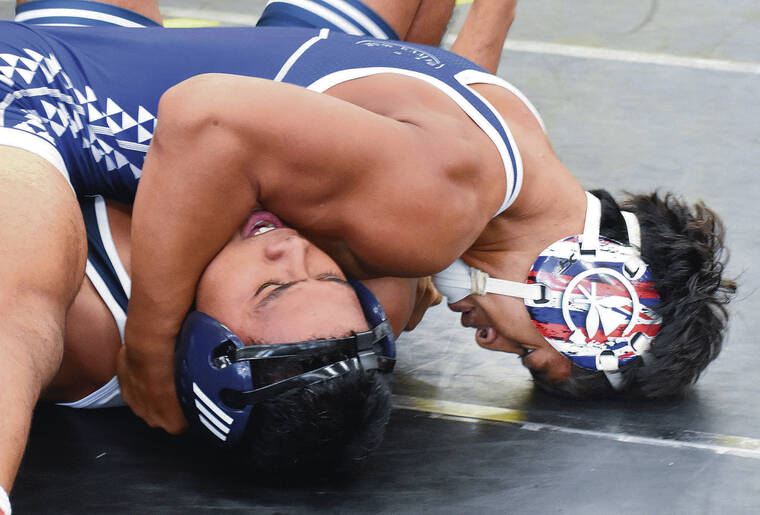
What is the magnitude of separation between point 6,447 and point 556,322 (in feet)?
4.25

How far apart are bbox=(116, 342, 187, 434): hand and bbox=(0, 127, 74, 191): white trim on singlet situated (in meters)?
0.39

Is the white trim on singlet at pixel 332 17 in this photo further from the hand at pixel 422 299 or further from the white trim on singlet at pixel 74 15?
the hand at pixel 422 299

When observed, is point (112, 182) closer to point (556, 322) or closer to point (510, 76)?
point (556, 322)

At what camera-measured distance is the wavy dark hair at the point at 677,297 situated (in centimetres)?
235

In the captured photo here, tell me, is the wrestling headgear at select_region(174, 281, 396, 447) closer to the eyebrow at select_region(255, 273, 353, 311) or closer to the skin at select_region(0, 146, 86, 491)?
Result: the eyebrow at select_region(255, 273, 353, 311)

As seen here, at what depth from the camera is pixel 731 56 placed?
4.36 meters

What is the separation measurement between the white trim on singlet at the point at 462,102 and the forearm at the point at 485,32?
65cm

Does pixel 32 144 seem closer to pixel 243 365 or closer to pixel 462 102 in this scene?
pixel 243 365

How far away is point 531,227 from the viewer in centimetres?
237

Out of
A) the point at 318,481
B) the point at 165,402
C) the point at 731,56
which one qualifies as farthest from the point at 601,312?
the point at 731,56

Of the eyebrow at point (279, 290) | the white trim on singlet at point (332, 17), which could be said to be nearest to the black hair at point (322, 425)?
the eyebrow at point (279, 290)

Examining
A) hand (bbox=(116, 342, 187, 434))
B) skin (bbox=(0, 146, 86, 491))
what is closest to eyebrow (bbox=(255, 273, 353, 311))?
hand (bbox=(116, 342, 187, 434))

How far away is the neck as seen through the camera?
7.70ft

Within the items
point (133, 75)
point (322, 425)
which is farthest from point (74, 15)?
point (322, 425)
